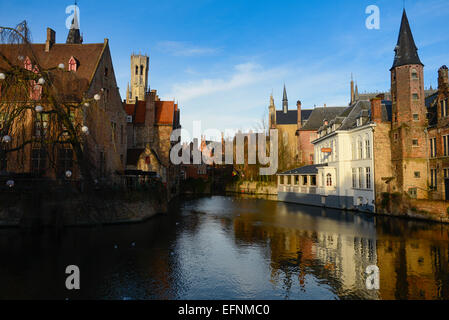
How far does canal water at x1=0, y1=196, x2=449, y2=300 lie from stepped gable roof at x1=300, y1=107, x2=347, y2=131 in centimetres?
3805

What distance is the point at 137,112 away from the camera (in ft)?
139

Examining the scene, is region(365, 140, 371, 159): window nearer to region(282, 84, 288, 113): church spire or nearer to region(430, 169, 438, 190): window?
region(430, 169, 438, 190): window

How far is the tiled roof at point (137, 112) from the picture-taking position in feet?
136

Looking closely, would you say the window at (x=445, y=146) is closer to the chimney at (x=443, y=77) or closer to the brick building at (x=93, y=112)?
the chimney at (x=443, y=77)

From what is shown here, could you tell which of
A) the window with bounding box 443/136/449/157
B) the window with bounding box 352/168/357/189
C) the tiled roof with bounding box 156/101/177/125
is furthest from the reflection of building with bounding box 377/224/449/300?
the tiled roof with bounding box 156/101/177/125

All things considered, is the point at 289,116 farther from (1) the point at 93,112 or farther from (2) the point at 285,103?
(1) the point at 93,112

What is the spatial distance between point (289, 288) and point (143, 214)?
52.2 feet

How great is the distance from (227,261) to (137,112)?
111 ft

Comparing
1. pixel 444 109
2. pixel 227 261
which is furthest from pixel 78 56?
pixel 444 109

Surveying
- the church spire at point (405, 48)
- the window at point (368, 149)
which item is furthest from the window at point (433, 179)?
the church spire at point (405, 48)

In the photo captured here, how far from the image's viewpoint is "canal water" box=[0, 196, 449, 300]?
9.52 meters
